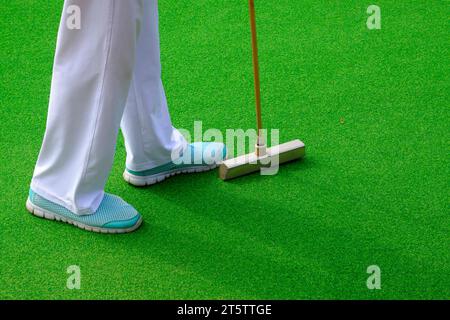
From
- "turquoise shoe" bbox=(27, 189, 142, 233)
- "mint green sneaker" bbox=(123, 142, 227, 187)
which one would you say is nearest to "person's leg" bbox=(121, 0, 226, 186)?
"mint green sneaker" bbox=(123, 142, 227, 187)

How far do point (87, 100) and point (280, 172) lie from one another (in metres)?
0.79

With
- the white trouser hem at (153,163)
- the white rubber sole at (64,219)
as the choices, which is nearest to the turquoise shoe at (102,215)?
the white rubber sole at (64,219)

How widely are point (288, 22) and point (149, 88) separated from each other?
1.25 meters

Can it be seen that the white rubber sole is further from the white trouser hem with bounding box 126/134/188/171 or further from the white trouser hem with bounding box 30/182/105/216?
the white trouser hem with bounding box 126/134/188/171

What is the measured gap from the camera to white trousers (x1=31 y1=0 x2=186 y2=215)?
2381 millimetres

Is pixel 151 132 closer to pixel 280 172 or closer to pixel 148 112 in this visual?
pixel 148 112

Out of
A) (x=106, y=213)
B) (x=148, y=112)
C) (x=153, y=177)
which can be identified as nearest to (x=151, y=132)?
(x=148, y=112)

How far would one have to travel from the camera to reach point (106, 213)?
270cm

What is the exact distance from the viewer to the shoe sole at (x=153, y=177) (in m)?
2.90

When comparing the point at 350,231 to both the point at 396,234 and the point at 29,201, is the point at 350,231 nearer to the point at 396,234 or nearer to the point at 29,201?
the point at 396,234

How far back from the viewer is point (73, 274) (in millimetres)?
2539

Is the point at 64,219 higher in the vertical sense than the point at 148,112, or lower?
lower

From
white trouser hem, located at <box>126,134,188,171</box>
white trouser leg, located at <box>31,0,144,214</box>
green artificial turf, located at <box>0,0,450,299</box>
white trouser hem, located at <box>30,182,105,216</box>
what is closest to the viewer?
white trouser leg, located at <box>31,0,144,214</box>
